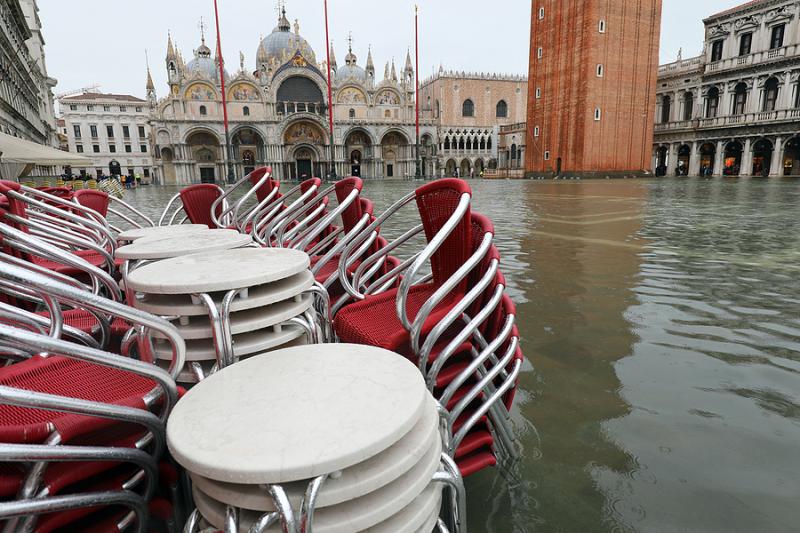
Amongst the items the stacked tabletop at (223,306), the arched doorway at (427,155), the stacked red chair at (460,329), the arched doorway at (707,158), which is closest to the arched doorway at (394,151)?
the arched doorway at (427,155)

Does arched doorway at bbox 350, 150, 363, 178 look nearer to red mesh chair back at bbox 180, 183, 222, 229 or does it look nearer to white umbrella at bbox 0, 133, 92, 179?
white umbrella at bbox 0, 133, 92, 179

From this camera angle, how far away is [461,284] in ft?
6.50

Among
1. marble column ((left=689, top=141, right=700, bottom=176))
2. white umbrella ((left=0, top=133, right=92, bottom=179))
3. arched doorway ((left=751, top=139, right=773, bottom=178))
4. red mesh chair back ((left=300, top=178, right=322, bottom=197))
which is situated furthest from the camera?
marble column ((left=689, top=141, right=700, bottom=176))

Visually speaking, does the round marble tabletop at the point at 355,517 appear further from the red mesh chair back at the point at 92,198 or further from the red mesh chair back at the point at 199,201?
the red mesh chair back at the point at 92,198

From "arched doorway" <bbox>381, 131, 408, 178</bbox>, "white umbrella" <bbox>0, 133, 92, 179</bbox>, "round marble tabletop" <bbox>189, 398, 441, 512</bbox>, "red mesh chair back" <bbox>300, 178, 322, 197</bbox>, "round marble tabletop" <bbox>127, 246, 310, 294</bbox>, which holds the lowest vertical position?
"round marble tabletop" <bbox>189, 398, 441, 512</bbox>

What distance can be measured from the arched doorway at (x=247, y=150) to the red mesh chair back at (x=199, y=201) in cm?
3919

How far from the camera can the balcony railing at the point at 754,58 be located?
27172mm

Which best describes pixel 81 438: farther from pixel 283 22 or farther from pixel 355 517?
pixel 283 22

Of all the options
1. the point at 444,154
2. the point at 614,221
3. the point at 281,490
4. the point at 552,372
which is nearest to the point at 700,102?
the point at 444,154

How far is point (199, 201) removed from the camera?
189 inches

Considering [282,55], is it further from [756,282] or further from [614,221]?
[756,282]

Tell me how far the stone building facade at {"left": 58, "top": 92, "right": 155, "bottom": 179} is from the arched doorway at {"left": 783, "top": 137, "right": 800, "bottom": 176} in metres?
58.0

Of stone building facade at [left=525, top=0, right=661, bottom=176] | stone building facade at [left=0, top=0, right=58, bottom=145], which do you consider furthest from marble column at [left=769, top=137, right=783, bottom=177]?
stone building facade at [left=0, top=0, right=58, bottom=145]

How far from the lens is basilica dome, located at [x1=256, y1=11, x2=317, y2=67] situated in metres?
42.1
